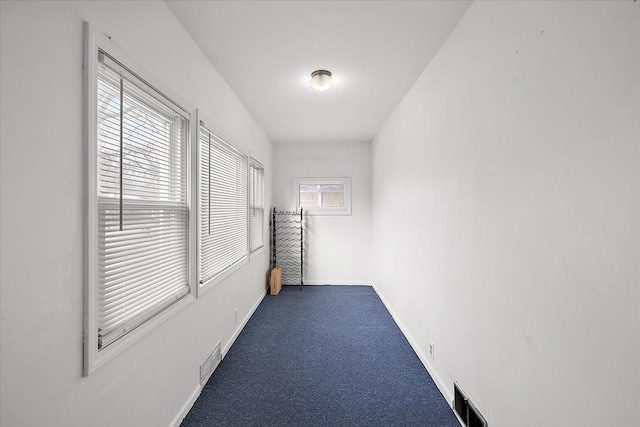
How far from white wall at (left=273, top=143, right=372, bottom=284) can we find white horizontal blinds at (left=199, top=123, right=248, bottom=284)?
5.71 ft

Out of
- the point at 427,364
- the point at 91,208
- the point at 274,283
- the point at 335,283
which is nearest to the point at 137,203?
the point at 91,208

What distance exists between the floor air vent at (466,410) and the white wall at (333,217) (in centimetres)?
317

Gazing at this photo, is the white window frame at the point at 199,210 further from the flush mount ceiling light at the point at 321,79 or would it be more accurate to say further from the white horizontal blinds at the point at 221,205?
the flush mount ceiling light at the point at 321,79

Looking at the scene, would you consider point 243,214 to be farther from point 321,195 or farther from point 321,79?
point 321,195

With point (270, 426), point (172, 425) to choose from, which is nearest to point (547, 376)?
point (270, 426)

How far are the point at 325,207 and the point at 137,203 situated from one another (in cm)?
379

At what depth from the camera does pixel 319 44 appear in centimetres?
208

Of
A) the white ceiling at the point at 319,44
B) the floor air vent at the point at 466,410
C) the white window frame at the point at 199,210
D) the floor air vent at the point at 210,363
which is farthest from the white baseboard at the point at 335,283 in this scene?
the floor air vent at the point at 466,410

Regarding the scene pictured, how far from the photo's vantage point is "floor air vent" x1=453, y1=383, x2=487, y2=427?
1.59 metres

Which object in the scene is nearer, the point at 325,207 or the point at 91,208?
the point at 91,208

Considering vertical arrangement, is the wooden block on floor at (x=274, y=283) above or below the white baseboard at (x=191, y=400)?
above

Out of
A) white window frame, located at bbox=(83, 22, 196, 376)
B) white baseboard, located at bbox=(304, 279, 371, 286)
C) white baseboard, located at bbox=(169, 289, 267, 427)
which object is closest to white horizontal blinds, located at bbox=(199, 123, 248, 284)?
white baseboard, located at bbox=(169, 289, 267, 427)

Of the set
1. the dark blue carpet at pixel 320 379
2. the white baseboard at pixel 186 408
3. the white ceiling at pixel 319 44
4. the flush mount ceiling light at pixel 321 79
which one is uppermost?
the white ceiling at pixel 319 44

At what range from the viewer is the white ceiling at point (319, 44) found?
1.71 m
